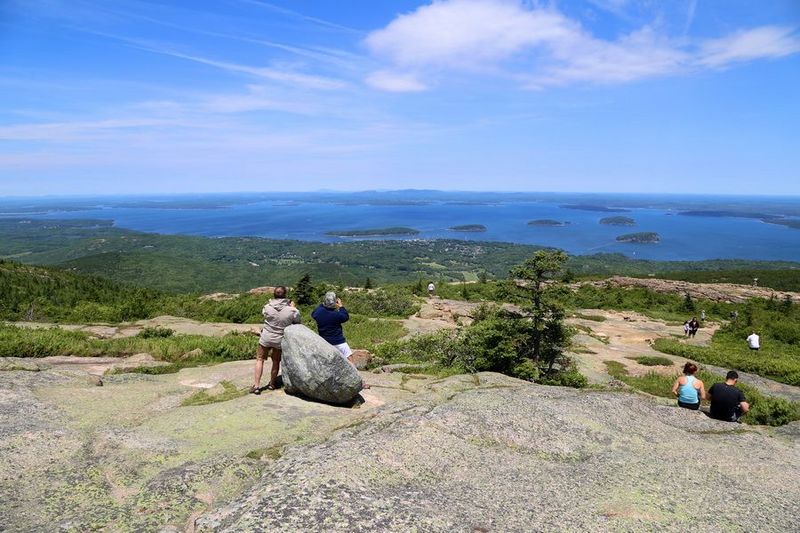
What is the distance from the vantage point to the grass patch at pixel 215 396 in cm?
963

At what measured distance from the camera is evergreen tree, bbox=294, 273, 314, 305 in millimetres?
31656

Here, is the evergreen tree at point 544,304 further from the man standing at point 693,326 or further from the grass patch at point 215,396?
the man standing at point 693,326

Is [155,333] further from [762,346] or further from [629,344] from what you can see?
[762,346]

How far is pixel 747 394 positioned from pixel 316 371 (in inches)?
497

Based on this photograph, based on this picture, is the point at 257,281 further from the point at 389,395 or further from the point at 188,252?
the point at 389,395

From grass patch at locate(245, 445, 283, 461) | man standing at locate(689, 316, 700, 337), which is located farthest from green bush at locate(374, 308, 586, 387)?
man standing at locate(689, 316, 700, 337)

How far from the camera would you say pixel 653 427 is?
9.41 metres

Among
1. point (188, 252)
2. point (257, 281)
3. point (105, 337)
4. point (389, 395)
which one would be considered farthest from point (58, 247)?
point (389, 395)

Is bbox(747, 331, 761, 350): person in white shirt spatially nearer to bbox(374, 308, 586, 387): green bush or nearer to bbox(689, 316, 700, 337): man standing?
bbox(689, 316, 700, 337): man standing

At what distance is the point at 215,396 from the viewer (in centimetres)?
1014

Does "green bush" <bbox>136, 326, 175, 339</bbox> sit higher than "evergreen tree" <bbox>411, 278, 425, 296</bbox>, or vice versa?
"green bush" <bbox>136, 326, 175, 339</bbox>

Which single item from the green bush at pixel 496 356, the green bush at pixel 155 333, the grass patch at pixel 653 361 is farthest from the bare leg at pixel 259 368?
the grass patch at pixel 653 361

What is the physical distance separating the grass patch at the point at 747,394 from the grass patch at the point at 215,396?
1244cm

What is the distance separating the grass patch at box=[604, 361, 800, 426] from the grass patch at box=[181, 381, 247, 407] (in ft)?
40.8
